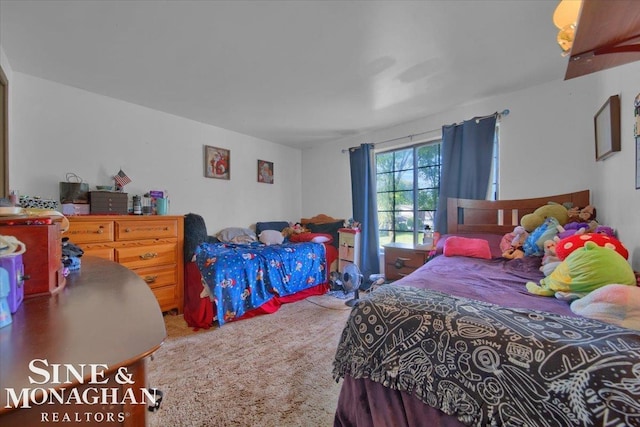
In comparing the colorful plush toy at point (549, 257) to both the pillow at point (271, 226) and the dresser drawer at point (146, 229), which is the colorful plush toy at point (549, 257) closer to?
the dresser drawer at point (146, 229)

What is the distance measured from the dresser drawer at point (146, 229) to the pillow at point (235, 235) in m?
0.84

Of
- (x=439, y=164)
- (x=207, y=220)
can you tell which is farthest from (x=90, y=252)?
(x=439, y=164)

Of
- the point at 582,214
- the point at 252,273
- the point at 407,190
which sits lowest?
the point at 252,273

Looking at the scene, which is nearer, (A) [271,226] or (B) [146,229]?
(B) [146,229]

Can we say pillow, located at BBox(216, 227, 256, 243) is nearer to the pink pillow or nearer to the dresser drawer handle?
the dresser drawer handle

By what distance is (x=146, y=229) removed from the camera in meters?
2.50

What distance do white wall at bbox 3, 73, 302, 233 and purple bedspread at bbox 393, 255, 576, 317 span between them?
293cm

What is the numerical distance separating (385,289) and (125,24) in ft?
7.46

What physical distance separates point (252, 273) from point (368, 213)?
1890 millimetres

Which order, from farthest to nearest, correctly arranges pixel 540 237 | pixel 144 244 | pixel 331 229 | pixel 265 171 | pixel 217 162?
pixel 265 171, pixel 331 229, pixel 217 162, pixel 144 244, pixel 540 237

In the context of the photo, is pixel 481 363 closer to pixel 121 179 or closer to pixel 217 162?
pixel 121 179

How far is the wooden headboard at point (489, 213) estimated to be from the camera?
7.70 ft

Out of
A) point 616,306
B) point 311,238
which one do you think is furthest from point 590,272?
point 311,238

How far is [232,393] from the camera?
4.96ft
